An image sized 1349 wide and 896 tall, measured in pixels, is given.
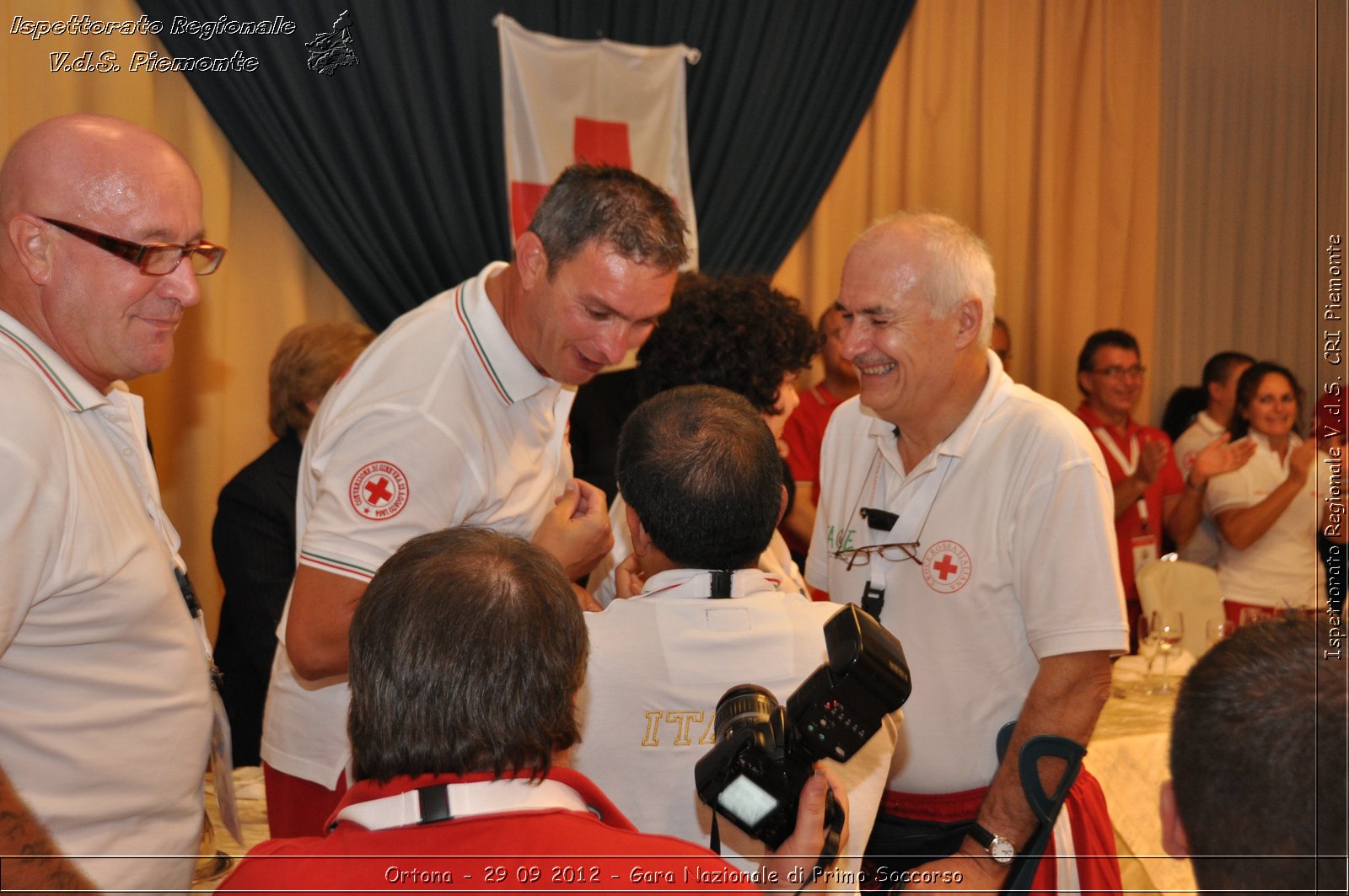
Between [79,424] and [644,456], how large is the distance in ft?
2.67

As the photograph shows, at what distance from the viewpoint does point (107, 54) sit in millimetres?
3553

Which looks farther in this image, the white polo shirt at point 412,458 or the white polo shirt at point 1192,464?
the white polo shirt at point 1192,464

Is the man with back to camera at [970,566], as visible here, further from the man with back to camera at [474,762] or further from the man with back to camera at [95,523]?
the man with back to camera at [95,523]

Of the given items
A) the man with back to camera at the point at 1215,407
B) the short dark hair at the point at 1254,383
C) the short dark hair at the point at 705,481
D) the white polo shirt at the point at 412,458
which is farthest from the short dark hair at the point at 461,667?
the man with back to camera at the point at 1215,407

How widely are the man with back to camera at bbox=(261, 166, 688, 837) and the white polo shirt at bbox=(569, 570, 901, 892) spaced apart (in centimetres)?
43

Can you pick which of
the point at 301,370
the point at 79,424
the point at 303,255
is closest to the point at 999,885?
the point at 79,424

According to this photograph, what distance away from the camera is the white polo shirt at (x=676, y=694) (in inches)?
60.6

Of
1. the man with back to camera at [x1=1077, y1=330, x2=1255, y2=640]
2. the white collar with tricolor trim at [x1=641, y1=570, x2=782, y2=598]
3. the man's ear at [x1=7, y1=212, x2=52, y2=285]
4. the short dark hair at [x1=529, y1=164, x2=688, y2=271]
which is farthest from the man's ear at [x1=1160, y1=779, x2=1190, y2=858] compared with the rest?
the man with back to camera at [x1=1077, y1=330, x2=1255, y2=640]

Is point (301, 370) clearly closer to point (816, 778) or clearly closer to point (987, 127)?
point (816, 778)

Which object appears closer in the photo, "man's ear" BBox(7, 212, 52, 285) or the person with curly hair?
"man's ear" BBox(7, 212, 52, 285)

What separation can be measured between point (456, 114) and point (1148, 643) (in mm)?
3288

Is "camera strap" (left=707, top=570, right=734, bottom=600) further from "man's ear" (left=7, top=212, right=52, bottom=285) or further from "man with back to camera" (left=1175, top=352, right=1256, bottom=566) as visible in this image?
"man with back to camera" (left=1175, top=352, right=1256, bottom=566)

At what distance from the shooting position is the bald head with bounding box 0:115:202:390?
63.5 inches

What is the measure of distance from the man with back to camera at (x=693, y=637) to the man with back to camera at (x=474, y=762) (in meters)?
0.37
